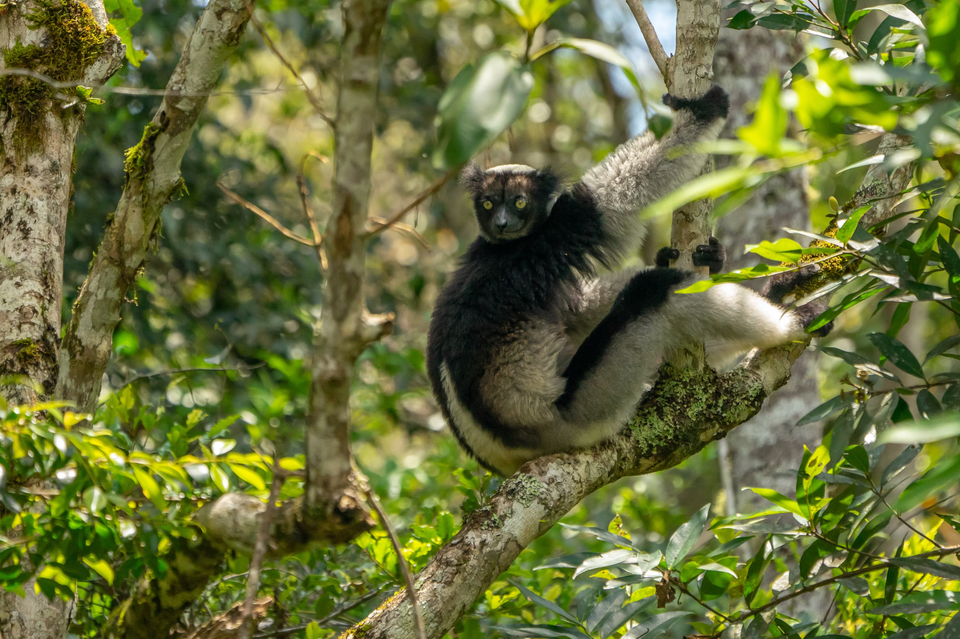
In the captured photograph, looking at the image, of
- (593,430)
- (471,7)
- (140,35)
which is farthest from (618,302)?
(471,7)

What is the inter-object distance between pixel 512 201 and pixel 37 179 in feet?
8.66

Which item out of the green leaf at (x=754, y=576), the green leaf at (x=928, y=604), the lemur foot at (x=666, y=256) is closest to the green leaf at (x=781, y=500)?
the green leaf at (x=754, y=576)

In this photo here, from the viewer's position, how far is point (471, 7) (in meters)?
11.7

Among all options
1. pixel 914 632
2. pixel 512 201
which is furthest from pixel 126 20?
pixel 914 632

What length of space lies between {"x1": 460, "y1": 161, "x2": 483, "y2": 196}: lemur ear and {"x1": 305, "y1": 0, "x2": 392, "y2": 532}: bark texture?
3161 mm

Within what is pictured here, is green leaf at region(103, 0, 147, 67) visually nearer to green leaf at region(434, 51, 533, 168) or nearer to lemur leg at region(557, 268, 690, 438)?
green leaf at region(434, 51, 533, 168)

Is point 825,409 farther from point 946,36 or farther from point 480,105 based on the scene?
point 480,105

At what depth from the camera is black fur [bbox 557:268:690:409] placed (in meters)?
3.93

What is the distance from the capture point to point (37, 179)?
3078 mm

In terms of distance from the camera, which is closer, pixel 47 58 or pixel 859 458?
pixel 859 458

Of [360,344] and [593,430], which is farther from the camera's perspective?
[593,430]

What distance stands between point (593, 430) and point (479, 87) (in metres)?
2.45

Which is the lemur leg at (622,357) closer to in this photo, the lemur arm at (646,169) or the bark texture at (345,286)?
the lemur arm at (646,169)

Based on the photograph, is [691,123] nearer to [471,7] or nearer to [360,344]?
[360,344]
